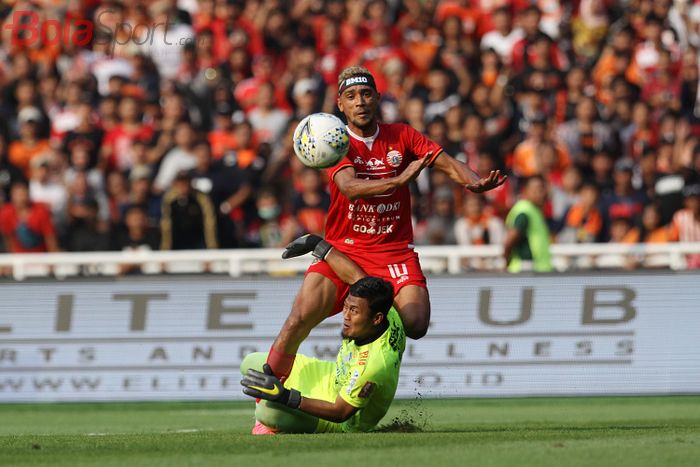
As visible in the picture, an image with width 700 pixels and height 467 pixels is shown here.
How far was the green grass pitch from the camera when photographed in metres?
7.55

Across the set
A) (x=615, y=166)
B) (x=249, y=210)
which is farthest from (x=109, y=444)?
(x=615, y=166)

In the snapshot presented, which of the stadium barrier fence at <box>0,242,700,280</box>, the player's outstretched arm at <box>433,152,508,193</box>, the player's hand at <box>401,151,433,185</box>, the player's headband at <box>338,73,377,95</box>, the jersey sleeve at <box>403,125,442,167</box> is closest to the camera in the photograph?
the player's hand at <box>401,151,433,185</box>

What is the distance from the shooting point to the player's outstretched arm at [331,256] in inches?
387

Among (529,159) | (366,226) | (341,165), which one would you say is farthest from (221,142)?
(341,165)

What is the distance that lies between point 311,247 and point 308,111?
318 inches

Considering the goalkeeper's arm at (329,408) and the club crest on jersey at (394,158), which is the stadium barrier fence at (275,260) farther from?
the goalkeeper's arm at (329,408)

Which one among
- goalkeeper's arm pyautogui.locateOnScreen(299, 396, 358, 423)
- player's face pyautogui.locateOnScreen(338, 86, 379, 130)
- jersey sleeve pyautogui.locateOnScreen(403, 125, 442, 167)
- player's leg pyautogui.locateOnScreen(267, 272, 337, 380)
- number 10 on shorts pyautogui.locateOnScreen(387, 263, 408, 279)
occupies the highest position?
player's face pyautogui.locateOnScreen(338, 86, 379, 130)

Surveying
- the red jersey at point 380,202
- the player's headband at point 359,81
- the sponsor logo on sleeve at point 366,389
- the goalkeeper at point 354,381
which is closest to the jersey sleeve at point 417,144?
the red jersey at point 380,202

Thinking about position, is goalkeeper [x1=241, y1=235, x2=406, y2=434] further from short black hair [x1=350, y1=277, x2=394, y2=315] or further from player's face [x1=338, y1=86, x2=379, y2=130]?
player's face [x1=338, y1=86, x2=379, y2=130]

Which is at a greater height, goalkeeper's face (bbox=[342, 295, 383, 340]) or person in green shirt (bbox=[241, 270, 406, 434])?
goalkeeper's face (bbox=[342, 295, 383, 340])

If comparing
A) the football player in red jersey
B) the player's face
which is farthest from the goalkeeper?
the player's face

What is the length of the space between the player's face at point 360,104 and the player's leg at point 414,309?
1.25m

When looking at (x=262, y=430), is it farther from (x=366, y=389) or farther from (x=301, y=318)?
(x=366, y=389)

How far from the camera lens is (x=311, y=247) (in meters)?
9.99
